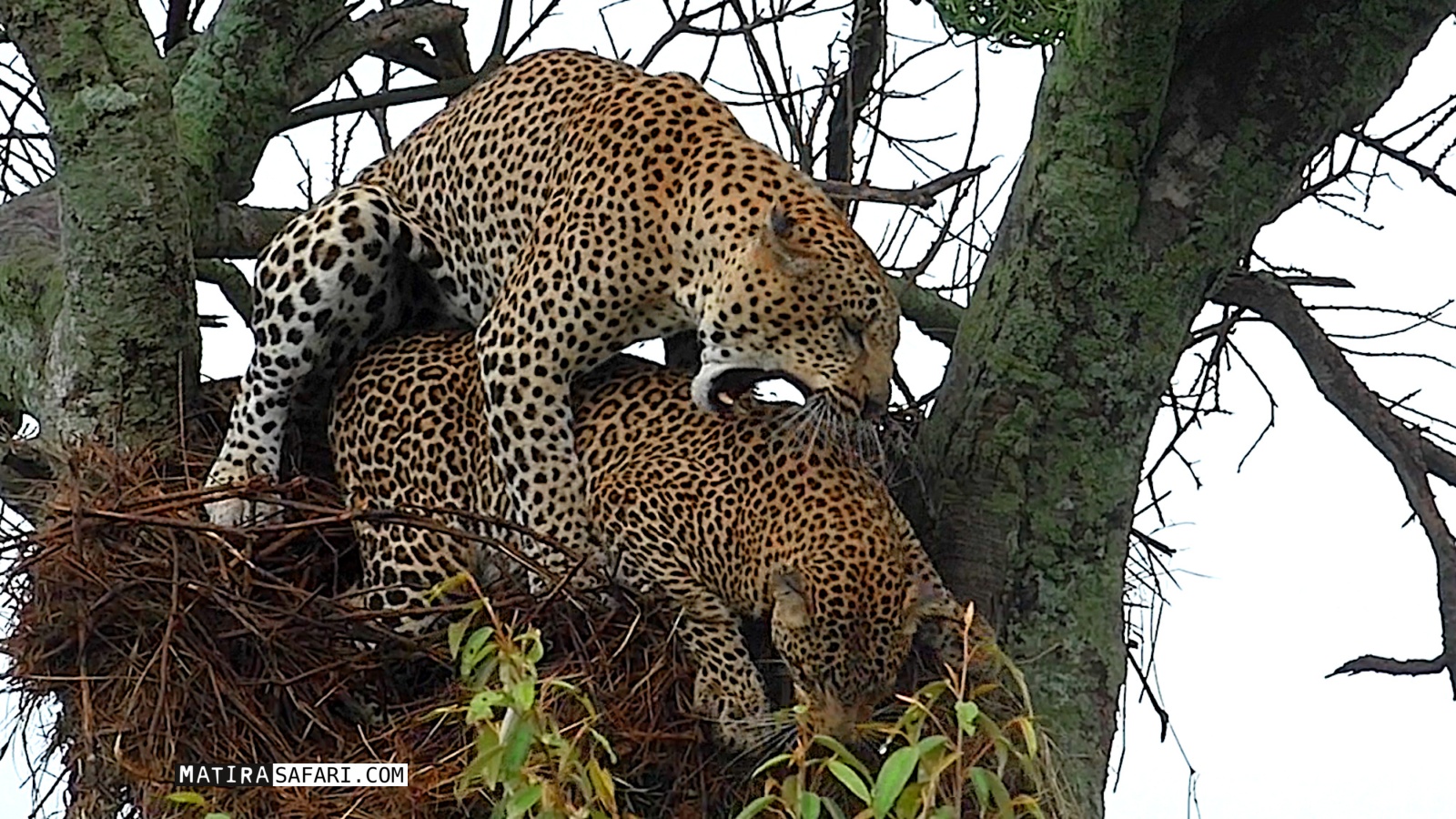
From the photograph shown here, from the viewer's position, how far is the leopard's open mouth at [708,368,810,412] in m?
2.37

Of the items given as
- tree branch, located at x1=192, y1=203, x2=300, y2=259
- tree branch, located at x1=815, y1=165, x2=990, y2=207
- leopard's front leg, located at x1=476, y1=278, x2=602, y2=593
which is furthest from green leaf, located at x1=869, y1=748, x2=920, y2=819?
tree branch, located at x1=192, y1=203, x2=300, y2=259

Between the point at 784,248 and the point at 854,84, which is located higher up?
the point at 854,84

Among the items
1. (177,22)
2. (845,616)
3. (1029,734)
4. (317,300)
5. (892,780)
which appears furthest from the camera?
(177,22)

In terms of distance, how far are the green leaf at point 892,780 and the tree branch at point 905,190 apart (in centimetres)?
144

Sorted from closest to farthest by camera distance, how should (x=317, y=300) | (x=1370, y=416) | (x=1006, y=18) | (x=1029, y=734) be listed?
1. (x=1029, y=734)
2. (x=1006, y=18)
3. (x=317, y=300)
4. (x=1370, y=416)

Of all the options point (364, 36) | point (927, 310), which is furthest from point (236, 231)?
point (927, 310)

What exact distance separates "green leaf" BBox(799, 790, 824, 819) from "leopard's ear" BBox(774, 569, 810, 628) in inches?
27.5

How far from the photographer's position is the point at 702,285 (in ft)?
8.00

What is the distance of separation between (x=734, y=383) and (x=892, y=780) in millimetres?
966

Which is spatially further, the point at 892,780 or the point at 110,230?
the point at 110,230

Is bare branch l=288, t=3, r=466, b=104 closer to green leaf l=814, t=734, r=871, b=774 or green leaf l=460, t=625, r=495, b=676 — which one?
green leaf l=460, t=625, r=495, b=676

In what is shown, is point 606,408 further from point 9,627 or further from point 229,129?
point 229,129

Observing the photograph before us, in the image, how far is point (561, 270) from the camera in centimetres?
252

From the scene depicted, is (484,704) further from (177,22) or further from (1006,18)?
(177,22)
